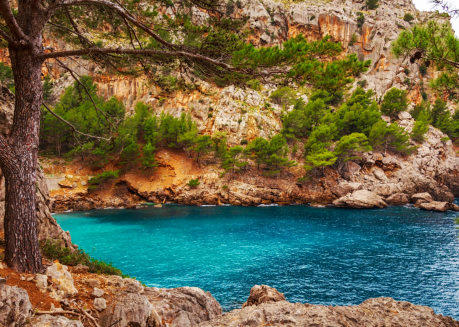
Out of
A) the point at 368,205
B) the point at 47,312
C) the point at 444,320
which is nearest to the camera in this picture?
the point at 47,312

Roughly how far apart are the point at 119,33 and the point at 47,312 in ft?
20.4

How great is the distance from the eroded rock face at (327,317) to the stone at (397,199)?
27727mm

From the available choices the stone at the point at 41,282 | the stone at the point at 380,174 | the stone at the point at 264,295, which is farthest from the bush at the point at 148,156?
the stone at the point at 380,174

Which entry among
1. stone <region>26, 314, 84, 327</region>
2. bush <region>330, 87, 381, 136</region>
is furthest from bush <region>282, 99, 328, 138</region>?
stone <region>26, 314, 84, 327</region>

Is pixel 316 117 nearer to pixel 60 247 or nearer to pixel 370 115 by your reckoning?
pixel 370 115

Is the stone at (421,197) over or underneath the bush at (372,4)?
underneath

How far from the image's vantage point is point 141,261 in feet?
41.6

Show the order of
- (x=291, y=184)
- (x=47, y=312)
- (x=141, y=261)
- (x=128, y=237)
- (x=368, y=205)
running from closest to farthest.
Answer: (x=47, y=312) → (x=141, y=261) → (x=128, y=237) → (x=368, y=205) → (x=291, y=184)

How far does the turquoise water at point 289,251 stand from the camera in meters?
9.95

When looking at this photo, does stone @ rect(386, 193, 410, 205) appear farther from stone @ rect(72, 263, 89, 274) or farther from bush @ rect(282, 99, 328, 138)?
stone @ rect(72, 263, 89, 274)

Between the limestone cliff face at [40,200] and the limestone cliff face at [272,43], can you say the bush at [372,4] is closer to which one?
the limestone cliff face at [272,43]

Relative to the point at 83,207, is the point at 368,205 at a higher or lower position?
higher

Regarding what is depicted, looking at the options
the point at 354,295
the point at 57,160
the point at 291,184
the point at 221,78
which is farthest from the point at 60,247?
the point at 291,184

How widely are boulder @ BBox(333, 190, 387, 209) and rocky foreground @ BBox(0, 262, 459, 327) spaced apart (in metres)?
23.7
